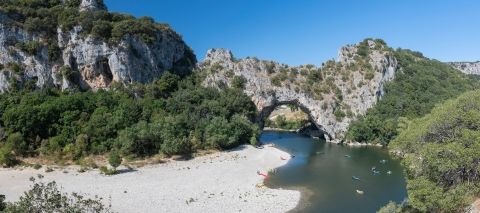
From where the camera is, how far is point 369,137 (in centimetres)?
9825

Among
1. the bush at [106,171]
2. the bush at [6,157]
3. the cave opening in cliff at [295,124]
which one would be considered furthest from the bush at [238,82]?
the bush at [6,157]

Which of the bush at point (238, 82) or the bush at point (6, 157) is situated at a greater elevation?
the bush at point (238, 82)

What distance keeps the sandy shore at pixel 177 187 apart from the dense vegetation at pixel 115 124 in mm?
6623

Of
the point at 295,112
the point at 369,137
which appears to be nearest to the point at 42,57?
the point at 369,137

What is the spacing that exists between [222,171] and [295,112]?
10032cm

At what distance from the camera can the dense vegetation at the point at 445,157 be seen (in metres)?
25.6

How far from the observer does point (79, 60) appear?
88000 mm

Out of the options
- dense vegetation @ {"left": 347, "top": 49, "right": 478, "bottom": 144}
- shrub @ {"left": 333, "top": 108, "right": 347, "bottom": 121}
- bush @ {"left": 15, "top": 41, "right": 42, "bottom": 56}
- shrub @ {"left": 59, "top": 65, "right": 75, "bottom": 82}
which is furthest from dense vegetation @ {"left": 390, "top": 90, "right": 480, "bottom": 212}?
bush @ {"left": 15, "top": 41, "right": 42, "bottom": 56}

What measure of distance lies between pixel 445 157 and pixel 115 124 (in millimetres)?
56001

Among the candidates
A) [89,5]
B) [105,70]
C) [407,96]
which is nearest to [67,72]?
[105,70]

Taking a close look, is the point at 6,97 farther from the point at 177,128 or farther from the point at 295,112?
the point at 295,112

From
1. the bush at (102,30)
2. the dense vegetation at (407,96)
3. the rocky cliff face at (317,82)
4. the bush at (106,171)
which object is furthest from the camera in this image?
the rocky cliff face at (317,82)

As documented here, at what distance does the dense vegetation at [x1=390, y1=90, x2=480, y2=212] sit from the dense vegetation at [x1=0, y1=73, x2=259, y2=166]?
148 ft

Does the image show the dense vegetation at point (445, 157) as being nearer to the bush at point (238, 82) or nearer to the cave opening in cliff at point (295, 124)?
the bush at point (238, 82)
